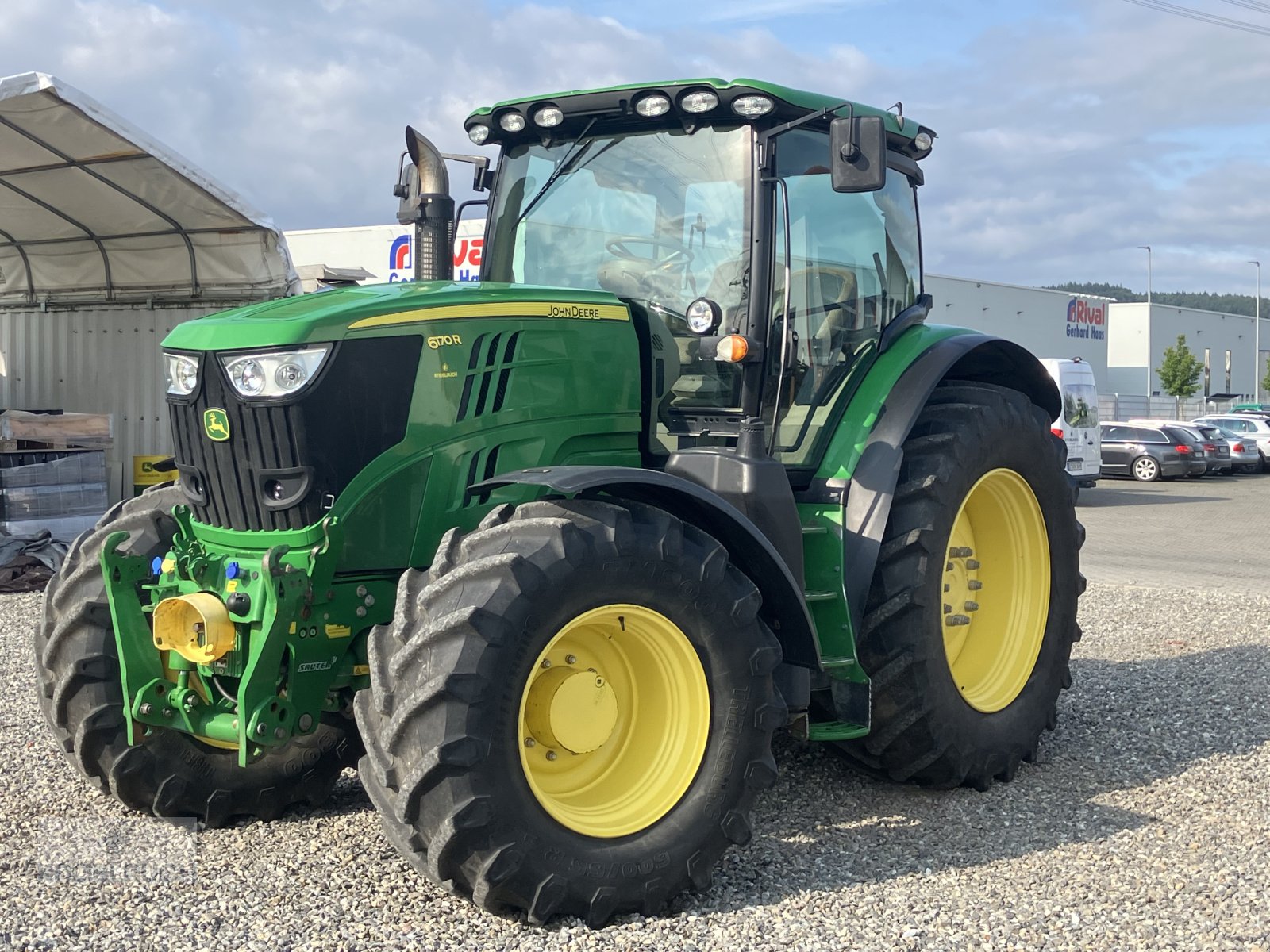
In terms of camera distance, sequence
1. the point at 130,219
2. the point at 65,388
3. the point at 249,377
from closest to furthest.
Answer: the point at 249,377 → the point at 130,219 → the point at 65,388

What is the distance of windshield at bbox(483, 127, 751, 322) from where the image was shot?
192 inches

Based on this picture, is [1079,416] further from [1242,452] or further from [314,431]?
[314,431]

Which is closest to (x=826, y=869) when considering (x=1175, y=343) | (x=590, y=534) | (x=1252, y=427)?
(x=590, y=534)

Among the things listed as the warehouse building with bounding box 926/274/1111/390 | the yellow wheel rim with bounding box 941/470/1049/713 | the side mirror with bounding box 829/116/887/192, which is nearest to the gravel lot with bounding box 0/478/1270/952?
the yellow wheel rim with bounding box 941/470/1049/713

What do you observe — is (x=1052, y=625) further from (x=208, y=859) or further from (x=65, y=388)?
(x=65, y=388)

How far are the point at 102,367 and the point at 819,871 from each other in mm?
12111

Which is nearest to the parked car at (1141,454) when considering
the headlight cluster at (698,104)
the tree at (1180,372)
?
the headlight cluster at (698,104)

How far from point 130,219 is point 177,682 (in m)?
9.63

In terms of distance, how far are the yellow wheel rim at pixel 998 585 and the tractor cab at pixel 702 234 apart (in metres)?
0.89

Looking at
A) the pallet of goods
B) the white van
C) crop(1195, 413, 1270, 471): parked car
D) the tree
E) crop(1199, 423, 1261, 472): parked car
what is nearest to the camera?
the pallet of goods

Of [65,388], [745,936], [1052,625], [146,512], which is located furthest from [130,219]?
[745,936]

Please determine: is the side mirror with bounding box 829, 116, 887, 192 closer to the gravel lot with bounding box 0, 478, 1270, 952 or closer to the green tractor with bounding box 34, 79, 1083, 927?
the green tractor with bounding box 34, 79, 1083, 927

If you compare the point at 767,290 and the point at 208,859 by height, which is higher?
the point at 767,290

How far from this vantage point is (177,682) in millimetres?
4277
